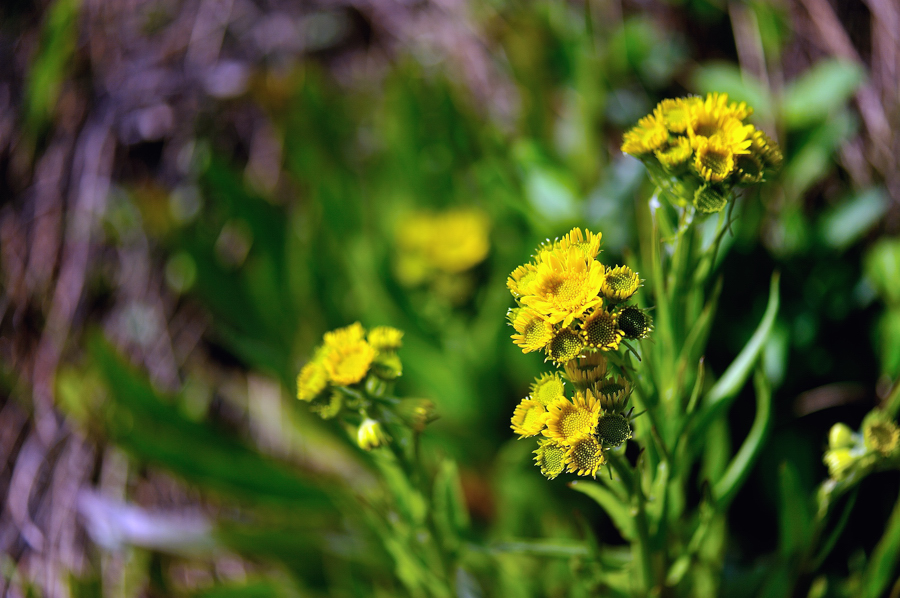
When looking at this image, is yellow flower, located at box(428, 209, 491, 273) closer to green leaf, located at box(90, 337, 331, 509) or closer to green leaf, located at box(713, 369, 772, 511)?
green leaf, located at box(90, 337, 331, 509)

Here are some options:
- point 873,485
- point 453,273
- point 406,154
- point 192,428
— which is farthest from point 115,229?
point 873,485

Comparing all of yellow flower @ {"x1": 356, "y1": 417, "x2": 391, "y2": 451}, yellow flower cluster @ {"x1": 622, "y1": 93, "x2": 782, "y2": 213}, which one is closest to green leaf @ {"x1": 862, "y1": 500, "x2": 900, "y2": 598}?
yellow flower cluster @ {"x1": 622, "y1": 93, "x2": 782, "y2": 213}

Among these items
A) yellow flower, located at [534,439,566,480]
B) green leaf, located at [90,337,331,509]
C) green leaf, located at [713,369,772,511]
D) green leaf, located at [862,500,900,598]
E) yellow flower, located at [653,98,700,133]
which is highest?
yellow flower, located at [653,98,700,133]

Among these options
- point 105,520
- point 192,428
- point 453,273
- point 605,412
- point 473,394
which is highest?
point 605,412

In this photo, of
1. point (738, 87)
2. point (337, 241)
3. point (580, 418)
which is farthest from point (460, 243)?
point (580, 418)

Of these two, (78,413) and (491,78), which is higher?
(491,78)

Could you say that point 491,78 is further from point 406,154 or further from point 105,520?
point 105,520
